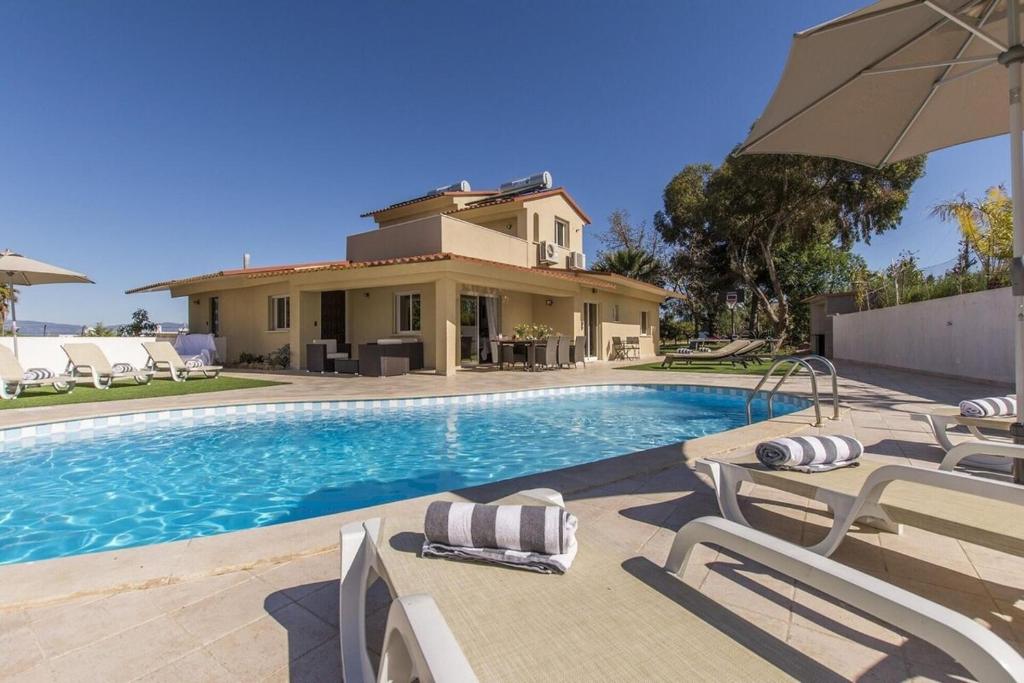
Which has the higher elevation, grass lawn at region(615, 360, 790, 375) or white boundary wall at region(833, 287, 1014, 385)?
white boundary wall at region(833, 287, 1014, 385)

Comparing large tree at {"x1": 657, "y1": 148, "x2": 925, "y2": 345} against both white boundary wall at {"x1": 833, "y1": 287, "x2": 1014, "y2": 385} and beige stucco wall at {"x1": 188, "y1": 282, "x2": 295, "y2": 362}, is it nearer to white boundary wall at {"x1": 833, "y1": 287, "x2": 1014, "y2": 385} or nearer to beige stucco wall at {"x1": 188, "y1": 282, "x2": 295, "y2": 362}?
white boundary wall at {"x1": 833, "y1": 287, "x2": 1014, "y2": 385}

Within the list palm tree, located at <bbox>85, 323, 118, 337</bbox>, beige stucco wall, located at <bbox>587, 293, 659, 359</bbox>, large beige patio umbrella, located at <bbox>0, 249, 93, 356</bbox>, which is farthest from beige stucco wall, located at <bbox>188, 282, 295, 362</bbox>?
beige stucco wall, located at <bbox>587, 293, 659, 359</bbox>

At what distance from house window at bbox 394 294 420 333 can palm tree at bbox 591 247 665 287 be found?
1472cm

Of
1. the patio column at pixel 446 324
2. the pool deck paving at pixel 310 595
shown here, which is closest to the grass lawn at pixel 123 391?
the patio column at pixel 446 324

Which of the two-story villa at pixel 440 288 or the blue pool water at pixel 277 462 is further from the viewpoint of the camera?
the two-story villa at pixel 440 288

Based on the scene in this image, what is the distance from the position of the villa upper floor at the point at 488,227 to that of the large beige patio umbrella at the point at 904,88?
1083 centimetres

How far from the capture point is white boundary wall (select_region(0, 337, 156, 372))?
14.7 m

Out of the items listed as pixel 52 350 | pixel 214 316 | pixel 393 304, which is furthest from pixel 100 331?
pixel 393 304

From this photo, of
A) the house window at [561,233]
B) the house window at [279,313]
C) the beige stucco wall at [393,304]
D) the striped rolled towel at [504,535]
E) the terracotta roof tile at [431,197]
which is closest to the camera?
the striped rolled towel at [504,535]

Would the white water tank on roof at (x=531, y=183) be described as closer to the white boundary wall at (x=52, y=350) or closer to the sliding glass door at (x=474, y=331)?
the sliding glass door at (x=474, y=331)

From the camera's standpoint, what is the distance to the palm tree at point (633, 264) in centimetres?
2872

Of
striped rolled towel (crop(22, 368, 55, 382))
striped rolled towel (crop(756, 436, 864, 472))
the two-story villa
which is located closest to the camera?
striped rolled towel (crop(756, 436, 864, 472))

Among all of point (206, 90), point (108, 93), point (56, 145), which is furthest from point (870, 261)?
point (56, 145)

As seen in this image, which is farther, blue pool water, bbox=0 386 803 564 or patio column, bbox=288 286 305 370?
patio column, bbox=288 286 305 370
